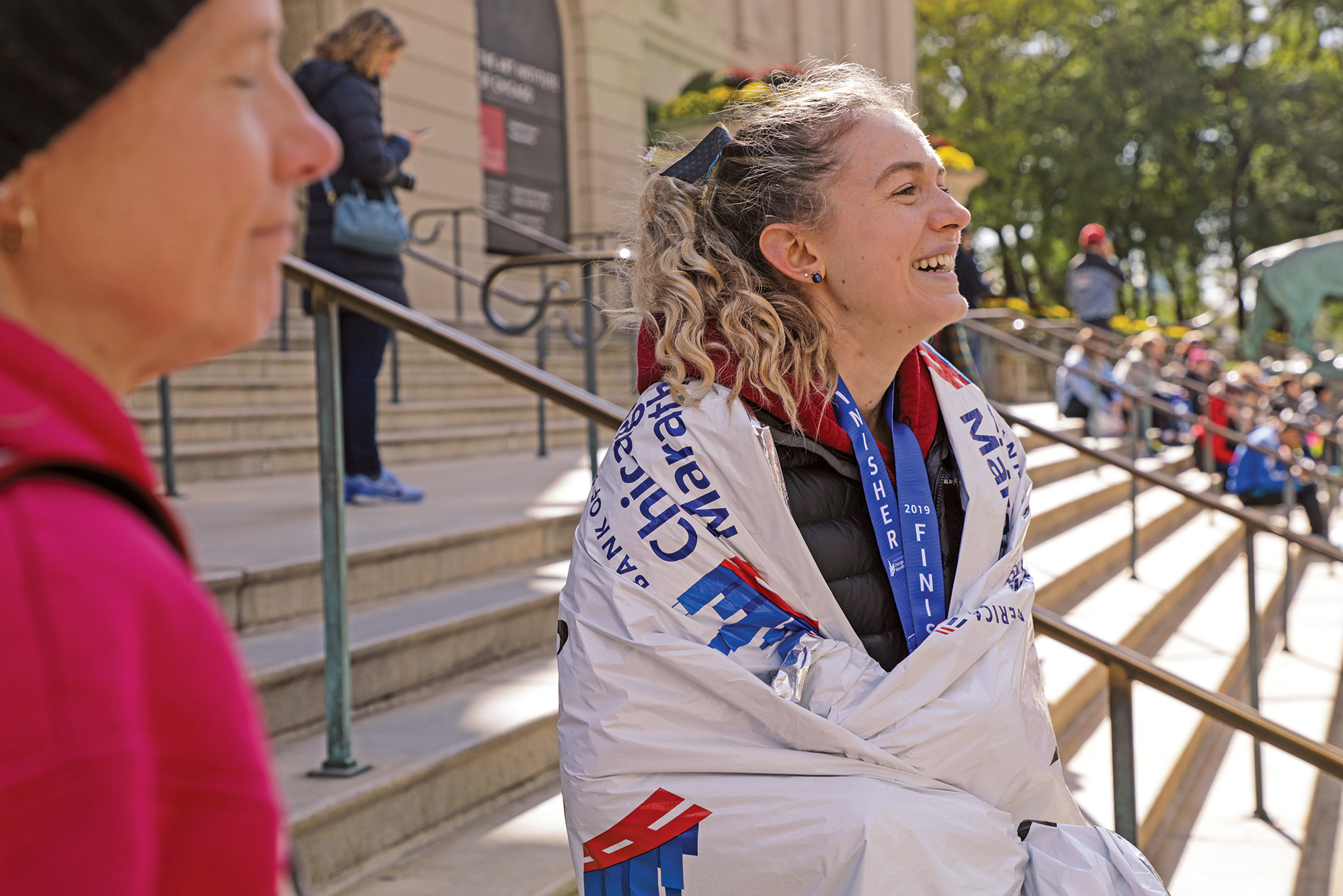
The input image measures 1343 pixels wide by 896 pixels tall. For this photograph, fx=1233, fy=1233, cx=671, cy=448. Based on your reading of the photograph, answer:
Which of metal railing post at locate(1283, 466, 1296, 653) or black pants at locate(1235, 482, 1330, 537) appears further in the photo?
black pants at locate(1235, 482, 1330, 537)

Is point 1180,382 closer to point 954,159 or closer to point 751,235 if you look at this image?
point 954,159

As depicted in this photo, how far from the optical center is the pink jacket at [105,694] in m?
0.47

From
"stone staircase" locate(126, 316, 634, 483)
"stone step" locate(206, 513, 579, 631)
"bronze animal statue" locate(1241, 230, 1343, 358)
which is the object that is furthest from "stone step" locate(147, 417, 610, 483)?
"bronze animal statue" locate(1241, 230, 1343, 358)

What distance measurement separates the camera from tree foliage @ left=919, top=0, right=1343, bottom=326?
1040 inches

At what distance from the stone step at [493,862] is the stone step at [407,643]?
1.46ft

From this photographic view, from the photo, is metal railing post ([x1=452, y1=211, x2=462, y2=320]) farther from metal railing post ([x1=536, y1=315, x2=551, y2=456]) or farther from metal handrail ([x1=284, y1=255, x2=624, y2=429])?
metal handrail ([x1=284, y1=255, x2=624, y2=429])

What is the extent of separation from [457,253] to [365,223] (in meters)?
5.33

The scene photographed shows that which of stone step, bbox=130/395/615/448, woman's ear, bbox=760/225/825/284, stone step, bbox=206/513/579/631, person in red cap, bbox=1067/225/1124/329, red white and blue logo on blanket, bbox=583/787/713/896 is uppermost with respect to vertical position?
person in red cap, bbox=1067/225/1124/329

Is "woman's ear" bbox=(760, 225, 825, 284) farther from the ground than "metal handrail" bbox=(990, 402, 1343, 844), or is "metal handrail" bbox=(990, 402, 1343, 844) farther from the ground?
"woman's ear" bbox=(760, 225, 825, 284)

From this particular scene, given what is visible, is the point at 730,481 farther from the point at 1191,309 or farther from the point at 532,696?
the point at 1191,309

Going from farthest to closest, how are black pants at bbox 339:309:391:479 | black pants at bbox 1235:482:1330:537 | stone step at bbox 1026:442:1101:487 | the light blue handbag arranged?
black pants at bbox 1235:482:1330:537 → stone step at bbox 1026:442:1101:487 → the light blue handbag → black pants at bbox 339:309:391:479

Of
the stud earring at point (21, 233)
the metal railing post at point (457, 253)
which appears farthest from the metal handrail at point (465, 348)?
the metal railing post at point (457, 253)

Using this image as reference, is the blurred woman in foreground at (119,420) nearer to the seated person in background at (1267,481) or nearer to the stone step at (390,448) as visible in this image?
the stone step at (390,448)

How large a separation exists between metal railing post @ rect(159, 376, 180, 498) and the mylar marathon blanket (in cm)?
278
